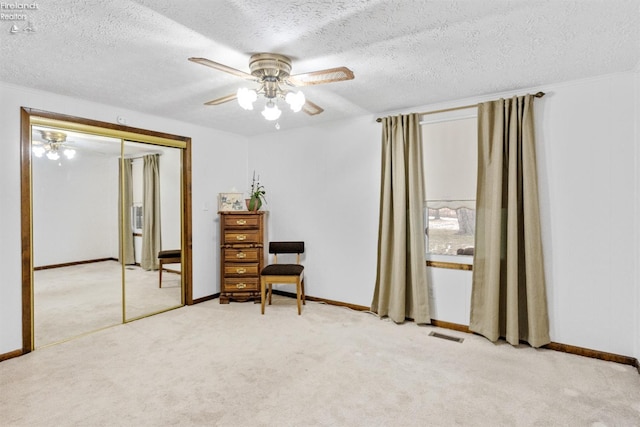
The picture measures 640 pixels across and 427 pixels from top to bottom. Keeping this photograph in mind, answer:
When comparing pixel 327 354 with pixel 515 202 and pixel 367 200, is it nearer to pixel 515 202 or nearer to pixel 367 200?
pixel 367 200

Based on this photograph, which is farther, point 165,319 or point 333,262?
point 333,262

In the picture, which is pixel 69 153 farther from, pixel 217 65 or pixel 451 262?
pixel 451 262

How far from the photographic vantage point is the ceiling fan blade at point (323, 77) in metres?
2.11

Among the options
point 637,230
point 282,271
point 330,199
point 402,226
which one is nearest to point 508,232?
point 637,230

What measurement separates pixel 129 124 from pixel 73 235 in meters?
1.38

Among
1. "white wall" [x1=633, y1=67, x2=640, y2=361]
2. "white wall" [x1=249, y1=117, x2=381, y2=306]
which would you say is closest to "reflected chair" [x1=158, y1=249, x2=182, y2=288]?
"white wall" [x1=249, y1=117, x2=381, y2=306]

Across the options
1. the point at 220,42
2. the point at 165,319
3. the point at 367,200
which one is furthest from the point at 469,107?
the point at 165,319

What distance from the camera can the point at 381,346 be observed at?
3.19 m

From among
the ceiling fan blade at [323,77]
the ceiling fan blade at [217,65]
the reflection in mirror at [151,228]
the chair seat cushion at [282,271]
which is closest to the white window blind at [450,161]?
the chair seat cushion at [282,271]

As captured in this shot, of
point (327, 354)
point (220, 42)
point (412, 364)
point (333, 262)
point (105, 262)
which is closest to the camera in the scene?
point (220, 42)

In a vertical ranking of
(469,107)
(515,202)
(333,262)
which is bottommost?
(333,262)

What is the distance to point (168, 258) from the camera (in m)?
4.40

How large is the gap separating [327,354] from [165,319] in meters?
2.13

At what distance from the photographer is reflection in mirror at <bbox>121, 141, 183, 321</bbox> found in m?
3.94
